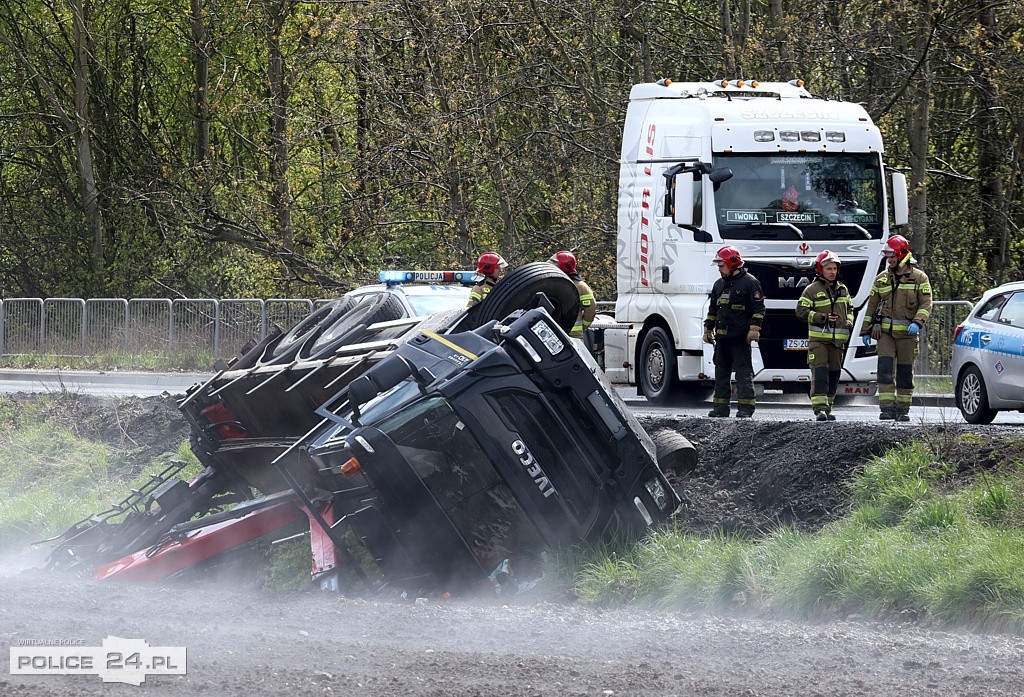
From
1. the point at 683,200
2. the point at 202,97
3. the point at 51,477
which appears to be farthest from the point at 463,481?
the point at 202,97

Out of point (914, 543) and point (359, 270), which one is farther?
point (359, 270)

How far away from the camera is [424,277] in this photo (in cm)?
1236

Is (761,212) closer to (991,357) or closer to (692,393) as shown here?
(692,393)

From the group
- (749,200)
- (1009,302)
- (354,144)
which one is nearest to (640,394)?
(749,200)

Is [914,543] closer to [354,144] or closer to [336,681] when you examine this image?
[336,681]

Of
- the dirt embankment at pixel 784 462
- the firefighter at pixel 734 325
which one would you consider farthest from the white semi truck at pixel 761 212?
the dirt embankment at pixel 784 462

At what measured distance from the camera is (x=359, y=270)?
26156 mm

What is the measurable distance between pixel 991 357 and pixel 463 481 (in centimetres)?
683

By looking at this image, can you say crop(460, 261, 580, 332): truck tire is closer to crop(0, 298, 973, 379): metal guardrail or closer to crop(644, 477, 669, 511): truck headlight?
crop(644, 477, 669, 511): truck headlight

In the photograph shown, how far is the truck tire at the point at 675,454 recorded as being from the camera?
317 inches

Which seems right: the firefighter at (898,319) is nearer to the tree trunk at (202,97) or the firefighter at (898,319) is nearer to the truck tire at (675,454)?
the truck tire at (675,454)

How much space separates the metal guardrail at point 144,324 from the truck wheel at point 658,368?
5960mm

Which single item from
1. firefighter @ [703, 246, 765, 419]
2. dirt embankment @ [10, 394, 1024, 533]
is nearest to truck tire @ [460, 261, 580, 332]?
dirt embankment @ [10, 394, 1024, 533]

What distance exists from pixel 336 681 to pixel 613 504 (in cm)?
252
